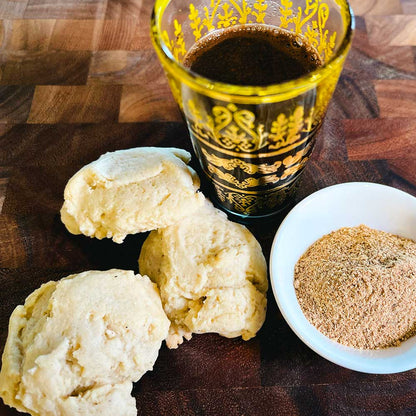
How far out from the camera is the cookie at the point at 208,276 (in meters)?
0.92

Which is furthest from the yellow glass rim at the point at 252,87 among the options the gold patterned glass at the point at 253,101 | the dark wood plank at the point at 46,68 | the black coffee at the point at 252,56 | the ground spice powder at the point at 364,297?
the dark wood plank at the point at 46,68

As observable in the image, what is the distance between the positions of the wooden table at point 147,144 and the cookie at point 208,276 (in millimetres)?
76

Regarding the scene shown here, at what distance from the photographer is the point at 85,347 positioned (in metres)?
0.85

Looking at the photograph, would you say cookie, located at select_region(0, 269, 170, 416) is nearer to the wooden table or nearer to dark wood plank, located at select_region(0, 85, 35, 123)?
the wooden table

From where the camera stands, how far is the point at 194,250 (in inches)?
37.1

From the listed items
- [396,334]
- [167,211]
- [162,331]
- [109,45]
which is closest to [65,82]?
[109,45]

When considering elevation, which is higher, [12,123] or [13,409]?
[12,123]

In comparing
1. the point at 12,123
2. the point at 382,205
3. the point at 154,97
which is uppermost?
the point at 382,205

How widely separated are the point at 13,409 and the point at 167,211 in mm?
479

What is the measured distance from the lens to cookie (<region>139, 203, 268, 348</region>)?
0.92 m

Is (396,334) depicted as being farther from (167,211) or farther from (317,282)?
(167,211)

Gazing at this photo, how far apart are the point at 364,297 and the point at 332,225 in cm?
18

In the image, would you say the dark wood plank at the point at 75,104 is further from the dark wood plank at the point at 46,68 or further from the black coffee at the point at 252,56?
the black coffee at the point at 252,56

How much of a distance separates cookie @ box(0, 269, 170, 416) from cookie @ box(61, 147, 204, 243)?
0.34ft
